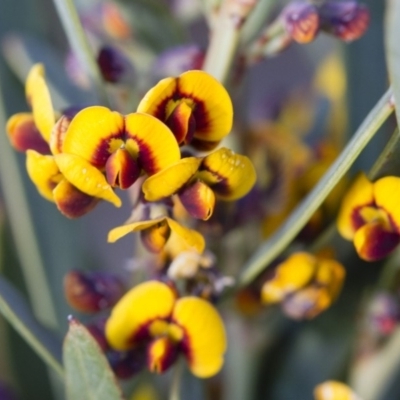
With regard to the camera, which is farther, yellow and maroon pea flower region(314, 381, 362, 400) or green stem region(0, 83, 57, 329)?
green stem region(0, 83, 57, 329)

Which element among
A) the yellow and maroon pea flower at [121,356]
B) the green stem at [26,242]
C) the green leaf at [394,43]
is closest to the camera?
the green leaf at [394,43]

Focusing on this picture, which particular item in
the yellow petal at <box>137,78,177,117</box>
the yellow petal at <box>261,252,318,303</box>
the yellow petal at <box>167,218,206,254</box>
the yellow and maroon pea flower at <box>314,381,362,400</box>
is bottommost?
the yellow and maroon pea flower at <box>314,381,362,400</box>

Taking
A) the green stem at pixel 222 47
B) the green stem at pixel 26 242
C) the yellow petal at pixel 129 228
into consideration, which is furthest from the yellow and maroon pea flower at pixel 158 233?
the green stem at pixel 26 242

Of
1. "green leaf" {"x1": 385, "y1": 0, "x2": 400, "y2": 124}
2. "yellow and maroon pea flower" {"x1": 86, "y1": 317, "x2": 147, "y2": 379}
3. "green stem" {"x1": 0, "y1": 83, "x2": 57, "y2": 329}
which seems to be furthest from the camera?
"green stem" {"x1": 0, "y1": 83, "x2": 57, "y2": 329}

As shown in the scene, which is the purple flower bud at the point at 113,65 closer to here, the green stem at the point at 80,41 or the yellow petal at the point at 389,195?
the green stem at the point at 80,41

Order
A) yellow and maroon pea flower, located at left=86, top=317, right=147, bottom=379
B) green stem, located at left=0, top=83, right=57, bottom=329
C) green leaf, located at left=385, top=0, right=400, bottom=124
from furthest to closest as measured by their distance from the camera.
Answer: green stem, located at left=0, top=83, right=57, bottom=329 → yellow and maroon pea flower, located at left=86, top=317, right=147, bottom=379 → green leaf, located at left=385, top=0, right=400, bottom=124

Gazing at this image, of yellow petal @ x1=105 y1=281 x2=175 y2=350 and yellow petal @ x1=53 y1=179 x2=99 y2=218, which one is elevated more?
yellow petal @ x1=53 y1=179 x2=99 y2=218

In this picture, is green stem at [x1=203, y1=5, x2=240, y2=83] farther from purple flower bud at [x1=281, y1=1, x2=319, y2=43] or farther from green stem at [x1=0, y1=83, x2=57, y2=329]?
green stem at [x1=0, y1=83, x2=57, y2=329]

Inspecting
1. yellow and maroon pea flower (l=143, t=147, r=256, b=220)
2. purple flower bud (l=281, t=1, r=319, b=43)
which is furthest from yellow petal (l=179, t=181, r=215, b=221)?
purple flower bud (l=281, t=1, r=319, b=43)
